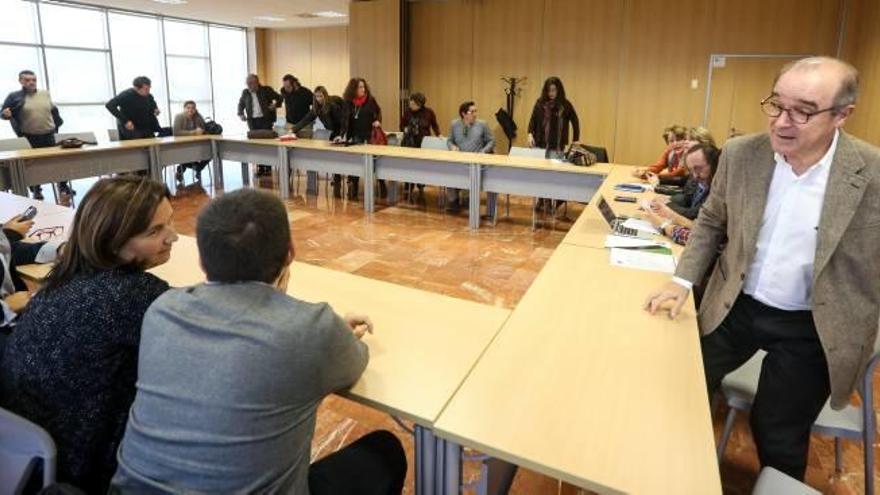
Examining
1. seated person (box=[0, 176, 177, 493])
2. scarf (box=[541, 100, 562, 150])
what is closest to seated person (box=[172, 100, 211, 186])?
scarf (box=[541, 100, 562, 150])

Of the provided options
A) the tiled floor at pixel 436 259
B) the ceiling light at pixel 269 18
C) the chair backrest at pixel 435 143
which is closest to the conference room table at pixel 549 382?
the tiled floor at pixel 436 259

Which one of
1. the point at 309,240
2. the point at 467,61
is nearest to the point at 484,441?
the point at 309,240

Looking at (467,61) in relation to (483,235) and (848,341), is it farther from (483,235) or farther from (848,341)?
(848,341)

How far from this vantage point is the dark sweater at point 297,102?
8109 millimetres

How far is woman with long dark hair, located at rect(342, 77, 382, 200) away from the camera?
22.5 ft

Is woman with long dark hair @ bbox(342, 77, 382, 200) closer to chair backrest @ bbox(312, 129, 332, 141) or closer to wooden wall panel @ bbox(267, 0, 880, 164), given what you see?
chair backrest @ bbox(312, 129, 332, 141)

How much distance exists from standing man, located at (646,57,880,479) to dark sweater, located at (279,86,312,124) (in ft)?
23.7

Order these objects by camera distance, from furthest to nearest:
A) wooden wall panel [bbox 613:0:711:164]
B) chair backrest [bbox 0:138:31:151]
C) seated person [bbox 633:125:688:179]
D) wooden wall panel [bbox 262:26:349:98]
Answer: wooden wall panel [bbox 262:26:349:98] → wooden wall panel [bbox 613:0:711:164] → chair backrest [bbox 0:138:31:151] → seated person [bbox 633:125:688:179]

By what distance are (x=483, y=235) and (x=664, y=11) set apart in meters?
4.49

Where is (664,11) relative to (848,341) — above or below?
above

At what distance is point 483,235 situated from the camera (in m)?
5.52

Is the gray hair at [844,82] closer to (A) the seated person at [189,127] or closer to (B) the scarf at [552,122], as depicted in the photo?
(B) the scarf at [552,122]

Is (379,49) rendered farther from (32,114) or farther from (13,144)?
(13,144)

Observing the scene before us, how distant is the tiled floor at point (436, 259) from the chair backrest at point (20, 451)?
0.94 meters
